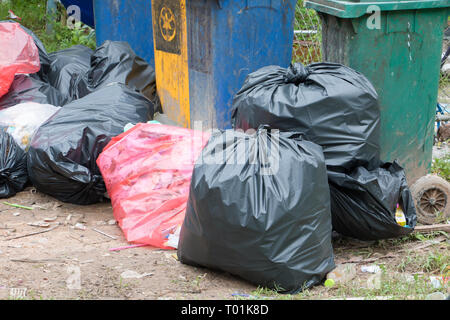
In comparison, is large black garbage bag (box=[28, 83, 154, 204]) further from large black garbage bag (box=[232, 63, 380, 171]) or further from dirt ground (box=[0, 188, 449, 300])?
large black garbage bag (box=[232, 63, 380, 171])

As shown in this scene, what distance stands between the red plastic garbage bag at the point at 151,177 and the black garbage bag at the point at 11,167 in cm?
65

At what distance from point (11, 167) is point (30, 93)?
2.93 ft

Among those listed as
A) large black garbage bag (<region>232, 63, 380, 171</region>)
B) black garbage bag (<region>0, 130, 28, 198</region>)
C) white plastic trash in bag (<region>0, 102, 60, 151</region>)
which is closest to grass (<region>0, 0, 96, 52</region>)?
A: white plastic trash in bag (<region>0, 102, 60, 151</region>)

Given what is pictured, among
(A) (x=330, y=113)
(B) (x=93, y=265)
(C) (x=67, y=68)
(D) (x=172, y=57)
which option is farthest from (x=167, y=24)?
(B) (x=93, y=265)

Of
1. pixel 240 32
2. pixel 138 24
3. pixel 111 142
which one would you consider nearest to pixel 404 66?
pixel 240 32

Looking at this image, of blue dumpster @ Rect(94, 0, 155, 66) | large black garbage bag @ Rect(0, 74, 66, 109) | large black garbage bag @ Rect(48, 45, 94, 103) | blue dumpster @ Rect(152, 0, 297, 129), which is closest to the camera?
blue dumpster @ Rect(152, 0, 297, 129)

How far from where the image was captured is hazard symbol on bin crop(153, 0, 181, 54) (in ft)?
13.7

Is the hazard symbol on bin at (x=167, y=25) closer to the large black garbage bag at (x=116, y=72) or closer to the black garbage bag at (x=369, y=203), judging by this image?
the large black garbage bag at (x=116, y=72)

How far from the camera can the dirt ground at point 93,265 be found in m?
2.47

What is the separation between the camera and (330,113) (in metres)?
2.81

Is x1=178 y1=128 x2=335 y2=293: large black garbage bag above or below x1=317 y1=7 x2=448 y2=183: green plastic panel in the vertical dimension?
below

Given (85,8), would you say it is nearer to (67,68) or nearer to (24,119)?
(67,68)

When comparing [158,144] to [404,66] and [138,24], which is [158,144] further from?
[138,24]

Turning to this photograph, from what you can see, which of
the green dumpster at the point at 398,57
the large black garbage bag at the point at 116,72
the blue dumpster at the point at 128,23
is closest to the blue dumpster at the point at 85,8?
the blue dumpster at the point at 128,23
